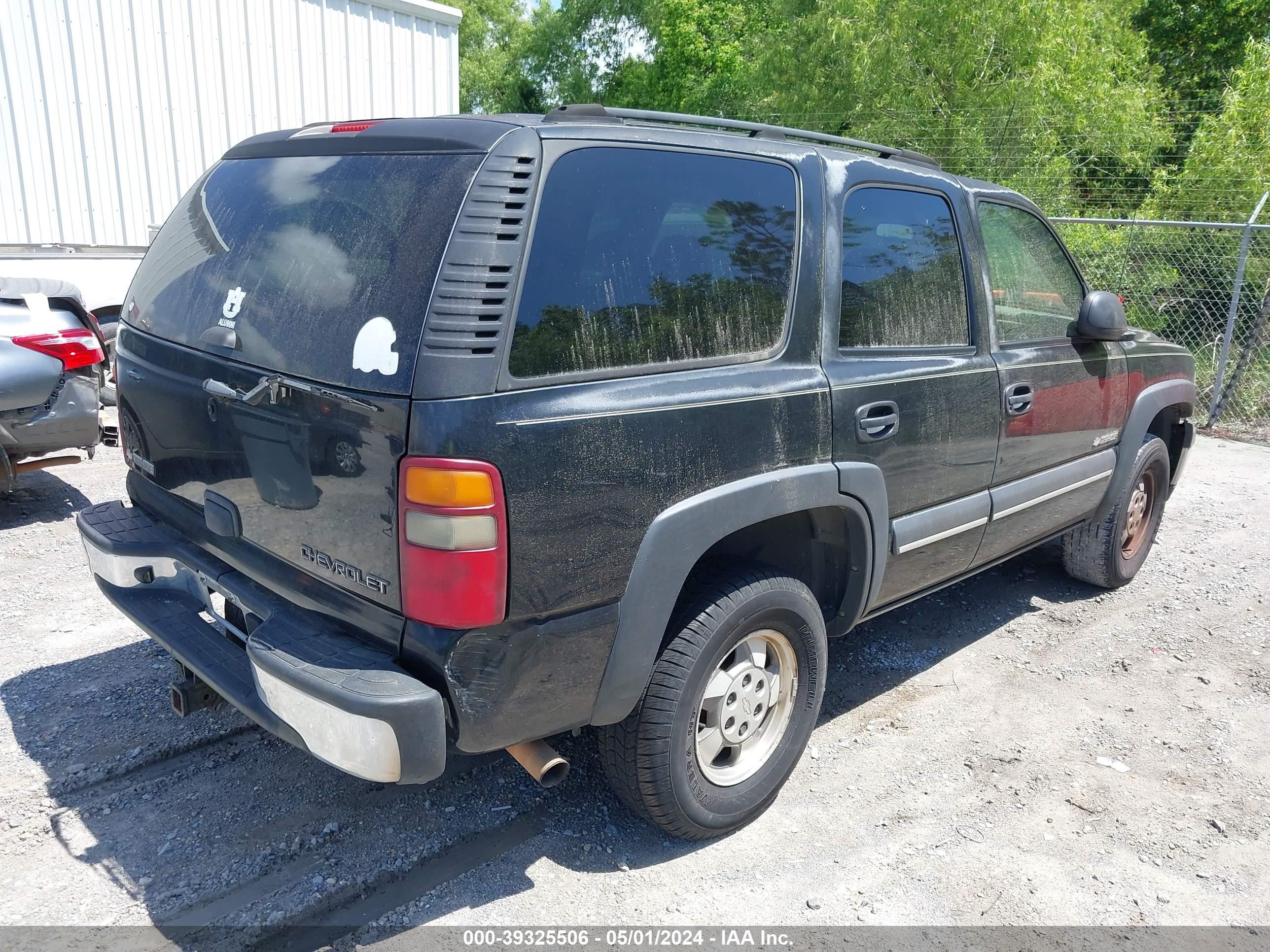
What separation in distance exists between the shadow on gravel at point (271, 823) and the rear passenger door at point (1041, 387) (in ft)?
3.97

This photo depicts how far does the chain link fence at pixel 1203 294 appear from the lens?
9789mm

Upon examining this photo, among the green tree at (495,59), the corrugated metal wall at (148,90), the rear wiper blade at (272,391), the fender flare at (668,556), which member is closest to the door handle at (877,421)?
the fender flare at (668,556)

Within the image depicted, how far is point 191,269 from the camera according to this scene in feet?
9.91

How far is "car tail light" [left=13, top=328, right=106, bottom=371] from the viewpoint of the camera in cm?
514

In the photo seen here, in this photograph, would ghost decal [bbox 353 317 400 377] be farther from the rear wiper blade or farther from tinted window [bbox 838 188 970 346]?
tinted window [bbox 838 188 970 346]

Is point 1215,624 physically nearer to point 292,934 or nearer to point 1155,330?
point 292,934

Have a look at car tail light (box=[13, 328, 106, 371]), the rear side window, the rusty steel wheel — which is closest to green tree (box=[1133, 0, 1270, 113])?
the rusty steel wheel

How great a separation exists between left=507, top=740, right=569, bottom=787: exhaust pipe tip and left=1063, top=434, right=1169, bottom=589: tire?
130 inches

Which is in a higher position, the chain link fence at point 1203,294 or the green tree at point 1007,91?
the green tree at point 1007,91

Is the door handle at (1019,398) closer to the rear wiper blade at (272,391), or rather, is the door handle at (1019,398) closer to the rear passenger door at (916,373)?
the rear passenger door at (916,373)

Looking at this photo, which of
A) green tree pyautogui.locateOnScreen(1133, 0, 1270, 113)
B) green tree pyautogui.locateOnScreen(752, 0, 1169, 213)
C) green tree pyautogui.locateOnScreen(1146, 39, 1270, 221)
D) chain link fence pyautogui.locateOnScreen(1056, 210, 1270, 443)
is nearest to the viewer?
chain link fence pyautogui.locateOnScreen(1056, 210, 1270, 443)

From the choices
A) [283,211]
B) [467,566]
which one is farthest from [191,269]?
[467,566]

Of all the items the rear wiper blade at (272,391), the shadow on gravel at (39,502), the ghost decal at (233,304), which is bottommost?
the shadow on gravel at (39,502)

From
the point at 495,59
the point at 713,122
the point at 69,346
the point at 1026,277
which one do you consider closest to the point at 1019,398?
the point at 1026,277
